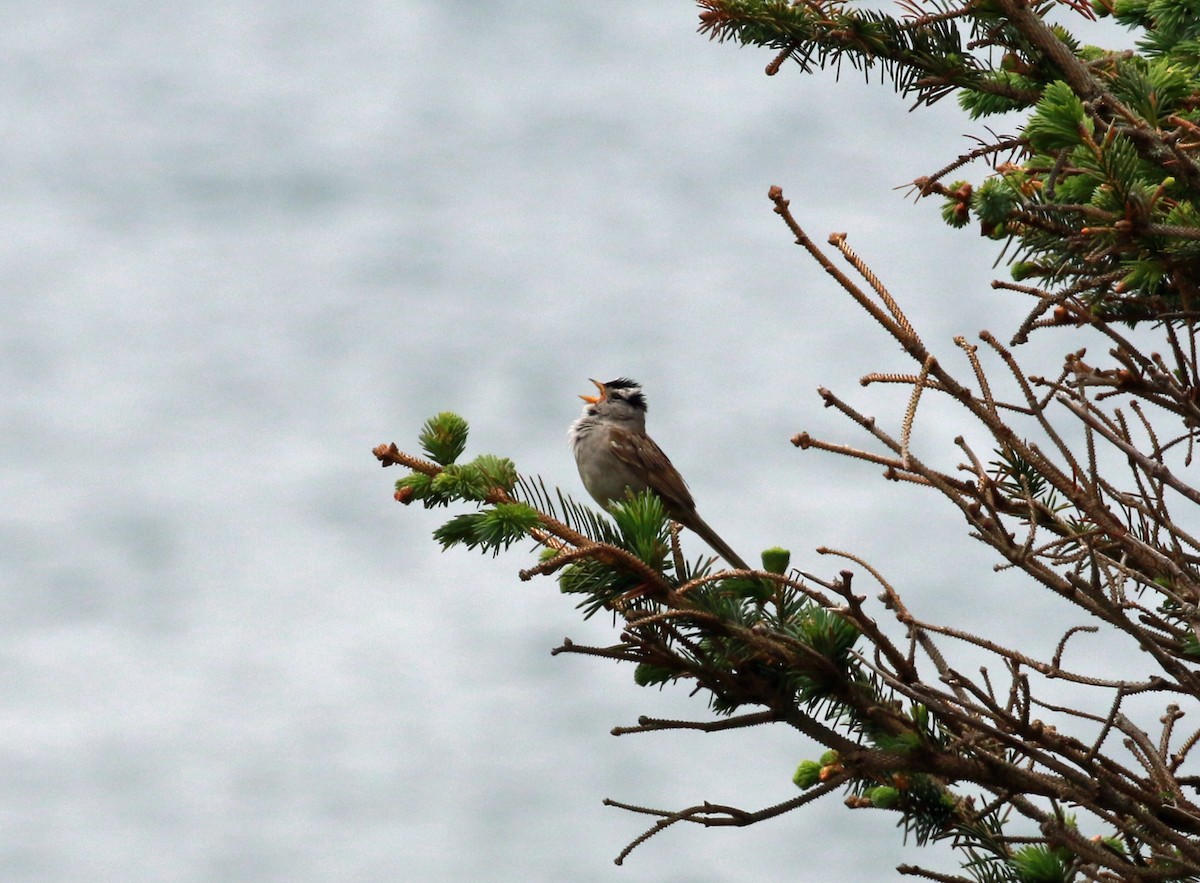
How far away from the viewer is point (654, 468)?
24.4ft

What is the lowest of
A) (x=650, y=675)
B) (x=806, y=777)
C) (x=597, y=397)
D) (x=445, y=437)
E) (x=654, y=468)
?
(x=806, y=777)

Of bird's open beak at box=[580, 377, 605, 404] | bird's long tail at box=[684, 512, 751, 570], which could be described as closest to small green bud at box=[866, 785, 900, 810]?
bird's long tail at box=[684, 512, 751, 570]

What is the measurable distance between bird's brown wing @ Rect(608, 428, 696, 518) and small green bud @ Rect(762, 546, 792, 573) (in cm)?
288

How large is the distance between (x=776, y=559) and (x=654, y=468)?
325 cm

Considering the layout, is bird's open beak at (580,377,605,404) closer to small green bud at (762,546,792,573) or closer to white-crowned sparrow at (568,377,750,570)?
white-crowned sparrow at (568,377,750,570)

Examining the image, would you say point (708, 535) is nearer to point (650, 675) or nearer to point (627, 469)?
point (627, 469)

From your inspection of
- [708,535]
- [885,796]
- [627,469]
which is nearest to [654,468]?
[627,469]

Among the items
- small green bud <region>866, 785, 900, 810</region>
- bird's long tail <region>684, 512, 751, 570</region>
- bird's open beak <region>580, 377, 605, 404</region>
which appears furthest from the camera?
bird's open beak <region>580, 377, 605, 404</region>

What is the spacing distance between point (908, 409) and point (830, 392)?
0.26m

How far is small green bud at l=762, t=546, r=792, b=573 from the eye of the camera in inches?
165

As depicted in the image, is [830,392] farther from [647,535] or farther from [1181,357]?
[1181,357]

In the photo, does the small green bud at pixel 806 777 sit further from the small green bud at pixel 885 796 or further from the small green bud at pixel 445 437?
the small green bud at pixel 445 437

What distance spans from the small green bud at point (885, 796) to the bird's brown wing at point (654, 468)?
8.93 ft

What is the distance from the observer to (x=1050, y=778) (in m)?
4.27
